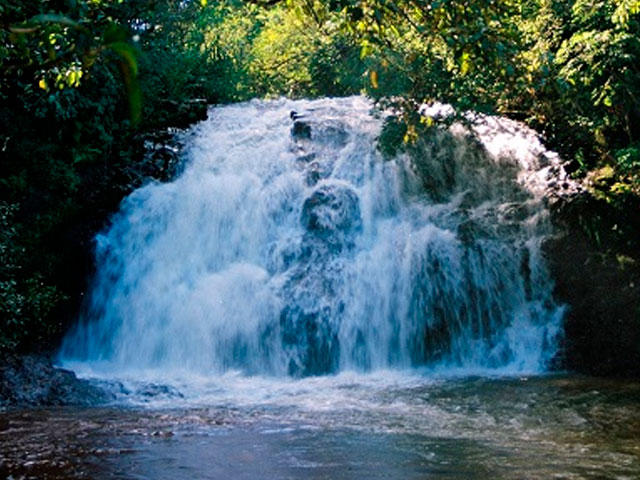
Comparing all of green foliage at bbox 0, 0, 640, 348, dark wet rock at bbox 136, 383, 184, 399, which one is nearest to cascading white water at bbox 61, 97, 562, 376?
green foliage at bbox 0, 0, 640, 348

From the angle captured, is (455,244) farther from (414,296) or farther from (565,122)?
(565,122)

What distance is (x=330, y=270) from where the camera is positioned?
11609 mm

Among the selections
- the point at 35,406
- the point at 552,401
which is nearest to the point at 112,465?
the point at 35,406

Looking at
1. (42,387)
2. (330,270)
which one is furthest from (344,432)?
(330,270)

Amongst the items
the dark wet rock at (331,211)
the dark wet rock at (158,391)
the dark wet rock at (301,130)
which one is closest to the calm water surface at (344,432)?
the dark wet rock at (158,391)

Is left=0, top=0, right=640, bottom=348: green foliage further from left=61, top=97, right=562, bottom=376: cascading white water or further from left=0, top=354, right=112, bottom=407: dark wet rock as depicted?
left=61, top=97, right=562, bottom=376: cascading white water

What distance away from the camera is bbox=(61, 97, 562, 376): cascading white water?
1089 cm

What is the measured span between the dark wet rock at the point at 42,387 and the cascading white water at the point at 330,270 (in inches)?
69.3

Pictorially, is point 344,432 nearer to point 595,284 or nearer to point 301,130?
point 595,284

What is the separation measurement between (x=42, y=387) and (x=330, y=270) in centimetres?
461

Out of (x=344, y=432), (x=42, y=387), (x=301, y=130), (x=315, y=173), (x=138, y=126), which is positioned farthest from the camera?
(x=301, y=130)

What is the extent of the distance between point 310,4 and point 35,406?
549 centimetres

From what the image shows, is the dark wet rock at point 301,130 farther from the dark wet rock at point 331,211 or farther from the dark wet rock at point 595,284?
the dark wet rock at point 595,284

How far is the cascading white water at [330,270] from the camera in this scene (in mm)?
10891
